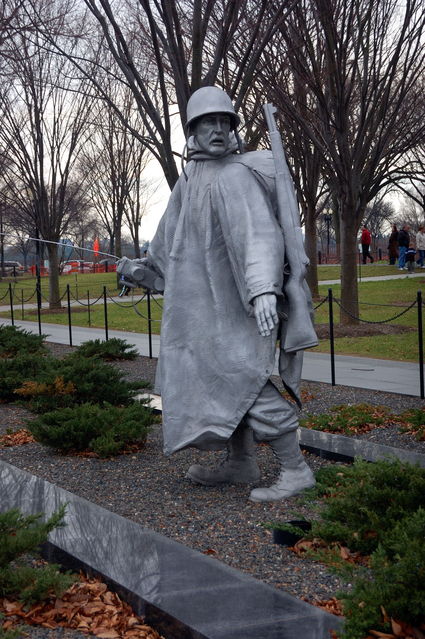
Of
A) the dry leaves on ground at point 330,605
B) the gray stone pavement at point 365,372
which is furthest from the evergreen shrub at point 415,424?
the dry leaves on ground at point 330,605

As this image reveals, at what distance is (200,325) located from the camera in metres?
5.22

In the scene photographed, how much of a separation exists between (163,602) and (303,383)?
710cm

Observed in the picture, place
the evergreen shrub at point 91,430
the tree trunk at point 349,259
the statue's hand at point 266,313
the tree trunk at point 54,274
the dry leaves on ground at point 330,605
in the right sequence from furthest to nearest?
the tree trunk at point 54,274
the tree trunk at point 349,259
the evergreen shrub at point 91,430
the statue's hand at point 266,313
the dry leaves on ground at point 330,605

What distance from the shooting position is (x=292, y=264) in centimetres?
500

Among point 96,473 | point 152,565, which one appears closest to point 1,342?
point 96,473

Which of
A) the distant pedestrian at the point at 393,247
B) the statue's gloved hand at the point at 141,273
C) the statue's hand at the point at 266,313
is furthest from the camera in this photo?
the distant pedestrian at the point at 393,247

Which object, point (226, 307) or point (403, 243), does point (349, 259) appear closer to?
point (226, 307)

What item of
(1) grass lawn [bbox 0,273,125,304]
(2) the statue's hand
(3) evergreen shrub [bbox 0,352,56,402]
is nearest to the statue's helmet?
(2) the statue's hand

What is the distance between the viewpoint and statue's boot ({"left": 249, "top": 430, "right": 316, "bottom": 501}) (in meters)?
5.17

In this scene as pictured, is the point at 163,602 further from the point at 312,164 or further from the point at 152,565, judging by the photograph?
the point at 312,164

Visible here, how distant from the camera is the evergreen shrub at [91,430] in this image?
21.9ft

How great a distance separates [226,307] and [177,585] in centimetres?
194

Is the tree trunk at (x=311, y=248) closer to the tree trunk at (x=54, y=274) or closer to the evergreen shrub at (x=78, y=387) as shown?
the tree trunk at (x=54, y=274)

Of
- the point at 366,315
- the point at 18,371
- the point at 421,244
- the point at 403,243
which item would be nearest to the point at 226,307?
the point at 18,371
